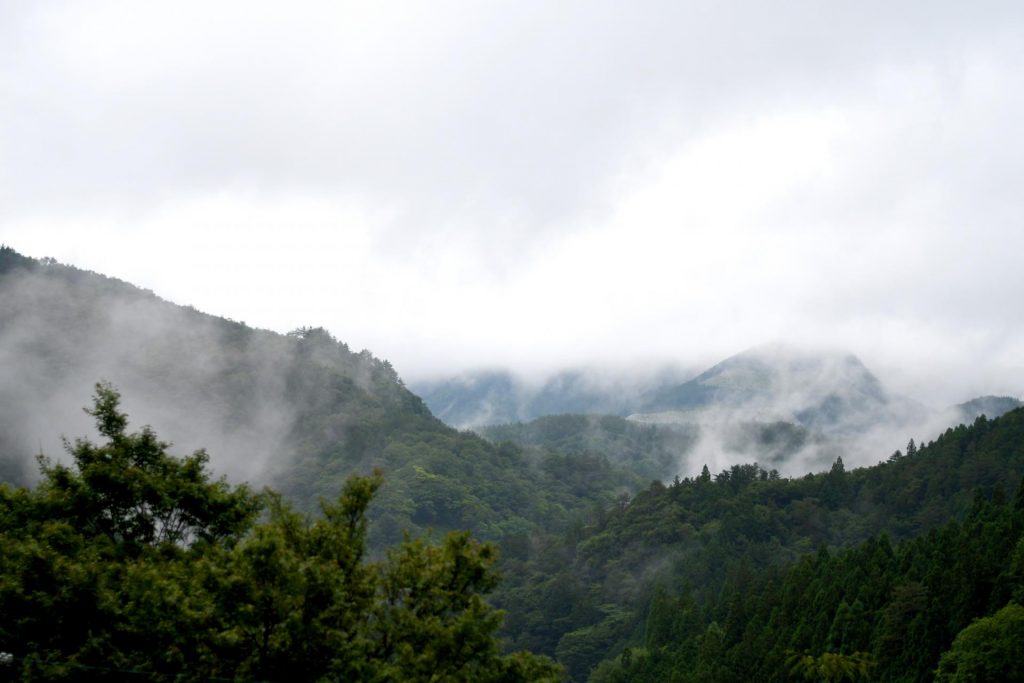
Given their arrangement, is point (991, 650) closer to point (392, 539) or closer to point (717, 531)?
point (717, 531)

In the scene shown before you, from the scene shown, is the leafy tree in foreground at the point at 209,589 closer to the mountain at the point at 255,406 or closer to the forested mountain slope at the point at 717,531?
the forested mountain slope at the point at 717,531

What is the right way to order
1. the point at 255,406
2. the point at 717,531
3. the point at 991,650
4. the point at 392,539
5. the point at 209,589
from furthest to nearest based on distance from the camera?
the point at 255,406
the point at 392,539
the point at 717,531
the point at 991,650
the point at 209,589

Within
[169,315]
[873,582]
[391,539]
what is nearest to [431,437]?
[391,539]

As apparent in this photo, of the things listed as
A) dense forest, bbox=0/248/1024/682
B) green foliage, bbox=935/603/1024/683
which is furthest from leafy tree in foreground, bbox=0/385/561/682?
green foliage, bbox=935/603/1024/683

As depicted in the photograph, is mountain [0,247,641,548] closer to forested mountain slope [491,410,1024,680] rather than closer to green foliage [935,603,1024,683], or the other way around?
forested mountain slope [491,410,1024,680]

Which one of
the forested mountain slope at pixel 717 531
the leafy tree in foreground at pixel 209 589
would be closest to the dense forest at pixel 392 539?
the leafy tree in foreground at pixel 209 589

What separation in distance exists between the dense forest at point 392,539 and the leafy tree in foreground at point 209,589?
6 cm

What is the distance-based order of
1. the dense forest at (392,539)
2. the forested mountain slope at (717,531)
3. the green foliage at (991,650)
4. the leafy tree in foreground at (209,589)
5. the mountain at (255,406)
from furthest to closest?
the mountain at (255,406) < the forested mountain slope at (717,531) < the green foliage at (991,650) < the dense forest at (392,539) < the leafy tree in foreground at (209,589)

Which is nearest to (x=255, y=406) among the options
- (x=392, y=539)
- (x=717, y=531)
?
(x=392, y=539)

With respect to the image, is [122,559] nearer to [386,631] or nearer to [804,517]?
[386,631]

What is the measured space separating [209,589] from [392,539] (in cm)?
11729

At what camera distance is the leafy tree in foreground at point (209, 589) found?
16.8 metres

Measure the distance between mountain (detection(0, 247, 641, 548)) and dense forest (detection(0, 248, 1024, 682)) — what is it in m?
0.44

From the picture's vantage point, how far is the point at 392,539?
132000mm
